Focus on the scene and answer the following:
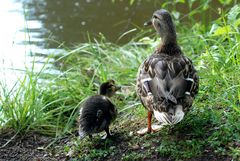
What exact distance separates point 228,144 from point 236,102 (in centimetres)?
66

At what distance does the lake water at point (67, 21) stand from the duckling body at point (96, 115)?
11.1 feet

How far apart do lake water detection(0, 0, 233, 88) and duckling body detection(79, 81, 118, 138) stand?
134 inches

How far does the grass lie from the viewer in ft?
14.8

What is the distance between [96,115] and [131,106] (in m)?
0.82

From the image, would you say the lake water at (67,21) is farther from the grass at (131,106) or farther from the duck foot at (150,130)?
the duck foot at (150,130)

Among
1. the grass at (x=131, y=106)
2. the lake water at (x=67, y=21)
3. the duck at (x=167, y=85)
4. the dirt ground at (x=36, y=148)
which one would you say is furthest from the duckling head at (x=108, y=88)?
the lake water at (x=67, y=21)

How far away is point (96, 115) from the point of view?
4918mm

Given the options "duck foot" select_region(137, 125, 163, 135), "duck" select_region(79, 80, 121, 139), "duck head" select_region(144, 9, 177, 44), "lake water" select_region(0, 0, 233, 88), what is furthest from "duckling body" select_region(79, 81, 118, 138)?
"lake water" select_region(0, 0, 233, 88)

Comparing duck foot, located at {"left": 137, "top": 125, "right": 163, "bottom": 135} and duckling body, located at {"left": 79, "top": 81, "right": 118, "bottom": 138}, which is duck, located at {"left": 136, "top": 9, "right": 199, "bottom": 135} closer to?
duck foot, located at {"left": 137, "top": 125, "right": 163, "bottom": 135}

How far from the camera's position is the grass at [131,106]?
451 centimetres

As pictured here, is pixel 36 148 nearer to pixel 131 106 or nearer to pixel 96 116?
pixel 96 116

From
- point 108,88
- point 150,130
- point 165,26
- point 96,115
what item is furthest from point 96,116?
point 165,26

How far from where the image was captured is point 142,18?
11.1 metres

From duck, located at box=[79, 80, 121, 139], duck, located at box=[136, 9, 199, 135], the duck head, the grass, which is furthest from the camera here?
the duck head
